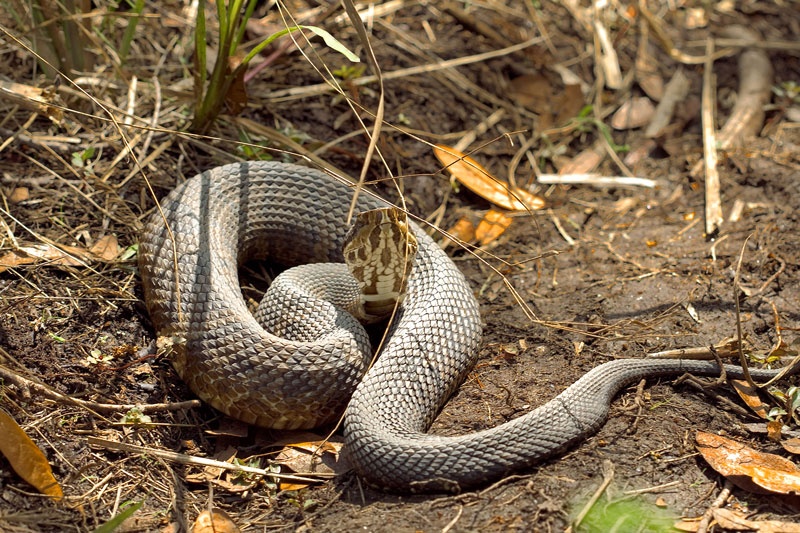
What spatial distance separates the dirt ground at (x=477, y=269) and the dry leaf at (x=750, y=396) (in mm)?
51

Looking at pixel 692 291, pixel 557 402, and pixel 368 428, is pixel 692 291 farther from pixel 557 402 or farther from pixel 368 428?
pixel 368 428

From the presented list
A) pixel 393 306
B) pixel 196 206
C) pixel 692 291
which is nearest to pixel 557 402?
pixel 393 306

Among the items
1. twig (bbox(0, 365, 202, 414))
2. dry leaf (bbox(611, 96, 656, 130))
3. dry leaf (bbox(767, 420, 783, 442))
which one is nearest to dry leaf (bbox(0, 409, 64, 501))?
twig (bbox(0, 365, 202, 414))

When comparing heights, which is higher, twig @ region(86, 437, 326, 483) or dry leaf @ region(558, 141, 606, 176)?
dry leaf @ region(558, 141, 606, 176)

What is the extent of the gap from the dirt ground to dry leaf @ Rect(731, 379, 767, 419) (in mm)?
51

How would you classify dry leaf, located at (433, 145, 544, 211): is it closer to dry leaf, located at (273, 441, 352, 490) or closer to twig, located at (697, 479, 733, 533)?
dry leaf, located at (273, 441, 352, 490)

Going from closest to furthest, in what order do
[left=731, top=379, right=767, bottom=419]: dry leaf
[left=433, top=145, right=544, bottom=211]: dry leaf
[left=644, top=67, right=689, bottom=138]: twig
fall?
1. [left=731, top=379, right=767, bottom=419]: dry leaf
2. [left=433, top=145, right=544, bottom=211]: dry leaf
3. [left=644, top=67, right=689, bottom=138]: twig

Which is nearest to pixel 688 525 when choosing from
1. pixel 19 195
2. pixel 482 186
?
pixel 482 186

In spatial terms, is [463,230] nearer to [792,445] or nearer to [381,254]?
[381,254]

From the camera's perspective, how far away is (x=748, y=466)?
3010mm

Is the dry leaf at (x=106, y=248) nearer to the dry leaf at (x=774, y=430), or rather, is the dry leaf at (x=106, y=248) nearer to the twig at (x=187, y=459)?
the twig at (x=187, y=459)

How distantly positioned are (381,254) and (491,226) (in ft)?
5.82

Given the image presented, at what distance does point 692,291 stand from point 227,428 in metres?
2.91

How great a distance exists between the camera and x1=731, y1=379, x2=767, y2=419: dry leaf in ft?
11.1
